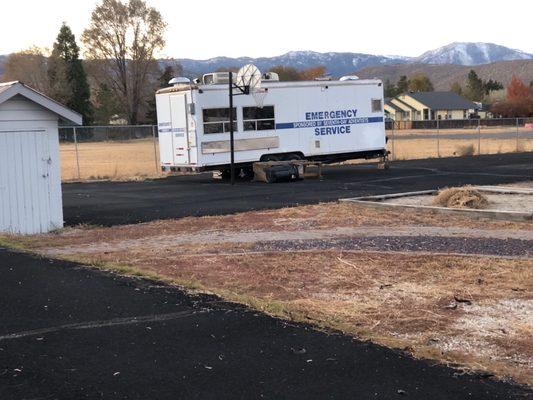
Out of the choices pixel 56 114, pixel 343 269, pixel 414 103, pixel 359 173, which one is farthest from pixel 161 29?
pixel 343 269

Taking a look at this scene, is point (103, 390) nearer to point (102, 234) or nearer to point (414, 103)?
point (102, 234)

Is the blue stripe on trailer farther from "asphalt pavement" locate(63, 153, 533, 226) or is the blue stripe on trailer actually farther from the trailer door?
the trailer door

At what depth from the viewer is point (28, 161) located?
44.0 ft

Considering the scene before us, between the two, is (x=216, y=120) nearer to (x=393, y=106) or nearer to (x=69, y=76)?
(x=69, y=76)

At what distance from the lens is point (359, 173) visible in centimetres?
2612

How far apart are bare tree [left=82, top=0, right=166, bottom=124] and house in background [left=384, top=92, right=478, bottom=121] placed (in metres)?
48.2

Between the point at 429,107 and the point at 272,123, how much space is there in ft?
321

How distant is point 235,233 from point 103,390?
745 cm

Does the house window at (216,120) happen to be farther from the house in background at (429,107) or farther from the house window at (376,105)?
the house in background at (429,107)

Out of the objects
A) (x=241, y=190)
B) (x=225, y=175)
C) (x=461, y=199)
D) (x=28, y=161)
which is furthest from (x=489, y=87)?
(x=28, y=161)

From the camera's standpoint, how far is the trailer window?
2302 centimetres

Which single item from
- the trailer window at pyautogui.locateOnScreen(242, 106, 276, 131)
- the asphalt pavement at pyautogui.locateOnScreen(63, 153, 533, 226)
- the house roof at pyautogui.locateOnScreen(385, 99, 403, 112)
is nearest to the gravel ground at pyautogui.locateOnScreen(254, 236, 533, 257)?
the asphalt pavement at pyautogui.locateOnScreen(63, 153, 533, 226)

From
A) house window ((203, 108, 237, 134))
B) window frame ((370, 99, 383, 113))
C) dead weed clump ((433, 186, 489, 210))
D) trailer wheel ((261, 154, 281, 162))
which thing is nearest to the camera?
dead weed clump ((433, 186, 489, 210))

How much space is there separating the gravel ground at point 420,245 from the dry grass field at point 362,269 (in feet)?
0.10
